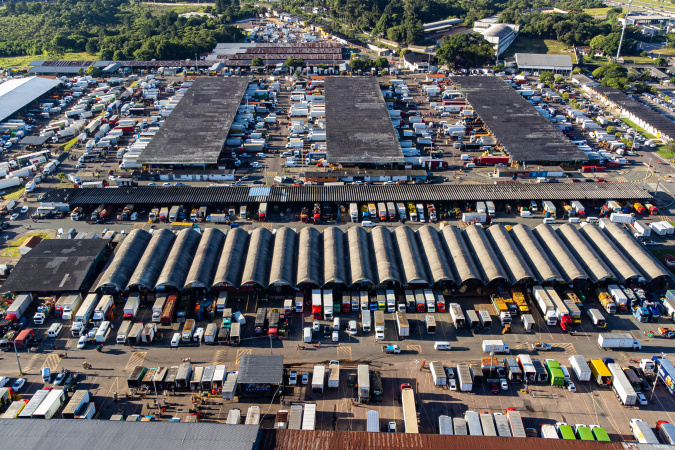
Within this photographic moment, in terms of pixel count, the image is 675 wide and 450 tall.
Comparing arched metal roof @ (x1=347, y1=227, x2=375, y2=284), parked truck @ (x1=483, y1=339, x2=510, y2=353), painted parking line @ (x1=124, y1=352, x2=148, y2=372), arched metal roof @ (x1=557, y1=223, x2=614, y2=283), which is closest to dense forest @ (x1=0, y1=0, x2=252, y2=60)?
arched metal roof @ (x1=347, y1=227, x2=375, y2=284)

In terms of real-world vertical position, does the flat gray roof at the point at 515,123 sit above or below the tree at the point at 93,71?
below

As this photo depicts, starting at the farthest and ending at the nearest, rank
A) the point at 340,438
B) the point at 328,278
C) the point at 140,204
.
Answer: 1. the point at 140,204
2. the point at 328,278
3. the point at 340,438

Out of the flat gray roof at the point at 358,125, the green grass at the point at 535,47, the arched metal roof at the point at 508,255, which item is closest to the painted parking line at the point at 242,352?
the arched metal roof at the point at 508,255

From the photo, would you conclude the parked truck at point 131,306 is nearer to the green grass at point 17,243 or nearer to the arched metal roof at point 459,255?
the green grass at point 17,243

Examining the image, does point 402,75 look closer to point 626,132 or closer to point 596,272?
point 626,132

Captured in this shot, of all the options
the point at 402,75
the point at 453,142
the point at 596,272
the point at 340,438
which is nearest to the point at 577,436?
the point at 340,438

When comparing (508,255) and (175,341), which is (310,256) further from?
(508,255)

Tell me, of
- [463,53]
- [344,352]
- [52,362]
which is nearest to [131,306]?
[52,362]
